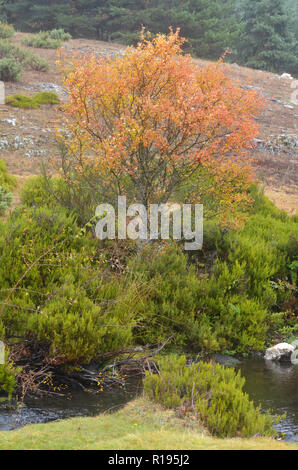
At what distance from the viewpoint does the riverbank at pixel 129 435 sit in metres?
4.39

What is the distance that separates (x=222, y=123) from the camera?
31.0 ft

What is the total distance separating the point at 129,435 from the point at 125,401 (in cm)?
187

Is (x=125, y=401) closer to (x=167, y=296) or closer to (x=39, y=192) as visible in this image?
(x=167, y=296)

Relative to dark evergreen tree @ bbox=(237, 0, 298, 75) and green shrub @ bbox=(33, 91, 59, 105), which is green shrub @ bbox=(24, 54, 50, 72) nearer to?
green shrub @ bbox=(33, 91, 59, 105)

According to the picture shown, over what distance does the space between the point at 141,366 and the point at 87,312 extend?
1.11 m

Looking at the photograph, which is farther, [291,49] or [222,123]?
[291,49]

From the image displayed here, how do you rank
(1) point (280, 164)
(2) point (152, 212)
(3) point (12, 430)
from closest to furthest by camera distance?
(3) point (12, 430) → (2) point (152, 212) → (1) point (280, 164)

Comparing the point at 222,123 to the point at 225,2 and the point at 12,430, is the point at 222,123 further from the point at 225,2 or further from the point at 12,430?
the point at 225,2

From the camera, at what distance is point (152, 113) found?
908cm

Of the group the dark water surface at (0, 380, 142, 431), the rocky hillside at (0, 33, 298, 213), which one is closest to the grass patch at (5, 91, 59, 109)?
the rocky hillside at (0, 33, 298, 213)

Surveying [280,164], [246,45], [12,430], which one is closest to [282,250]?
[12,430]

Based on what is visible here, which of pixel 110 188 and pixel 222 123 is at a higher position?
pixel 222 123

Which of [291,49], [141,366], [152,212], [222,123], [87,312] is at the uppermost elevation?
[291,49]

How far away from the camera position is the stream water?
233 inches
